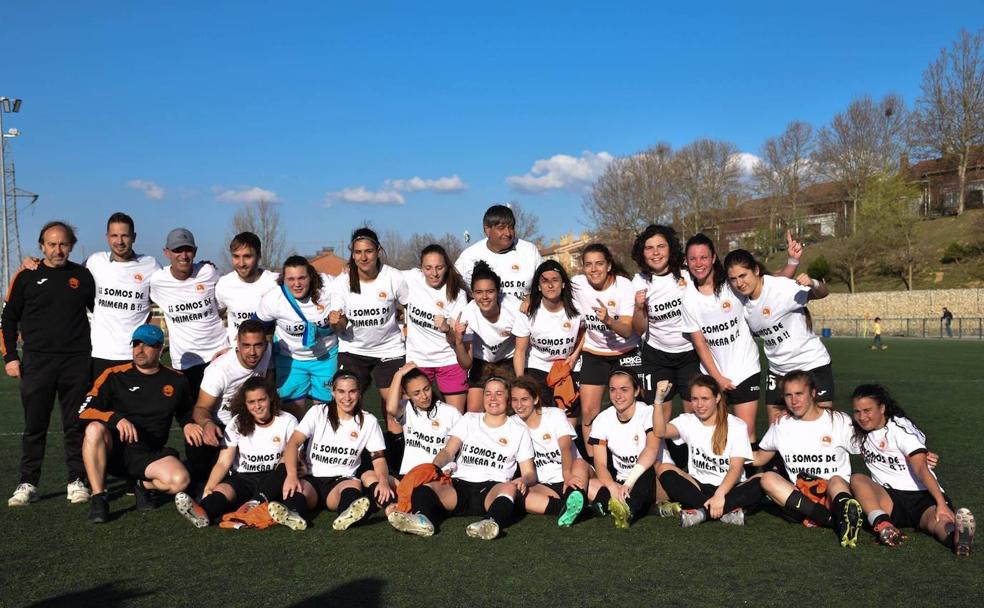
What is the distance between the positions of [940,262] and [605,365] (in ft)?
156

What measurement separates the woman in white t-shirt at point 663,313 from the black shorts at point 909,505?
67.0 inches

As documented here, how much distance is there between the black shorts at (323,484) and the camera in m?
5.61

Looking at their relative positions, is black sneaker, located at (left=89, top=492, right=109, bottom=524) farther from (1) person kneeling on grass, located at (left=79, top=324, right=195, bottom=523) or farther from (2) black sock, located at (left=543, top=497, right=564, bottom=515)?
(2) black sock, located at (left=543, top=497, right=564, bottom=515)

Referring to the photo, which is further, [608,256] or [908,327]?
[908,327]

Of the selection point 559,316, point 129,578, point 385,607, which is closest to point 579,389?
point 559,316

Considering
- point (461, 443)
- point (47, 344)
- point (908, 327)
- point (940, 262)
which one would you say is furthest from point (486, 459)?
point (940, 262)

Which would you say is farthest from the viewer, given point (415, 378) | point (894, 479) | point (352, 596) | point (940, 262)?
point (940, 262)

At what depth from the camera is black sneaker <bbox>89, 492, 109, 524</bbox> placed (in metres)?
5.33

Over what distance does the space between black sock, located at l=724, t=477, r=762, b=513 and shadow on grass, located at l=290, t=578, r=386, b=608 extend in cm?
246

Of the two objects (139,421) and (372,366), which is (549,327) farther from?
(139,421)

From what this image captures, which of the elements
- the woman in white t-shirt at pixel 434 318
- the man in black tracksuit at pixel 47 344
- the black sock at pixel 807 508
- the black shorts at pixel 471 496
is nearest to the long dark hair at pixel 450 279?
the woman in white t-shirt at pixel 434 318

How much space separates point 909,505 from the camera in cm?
482

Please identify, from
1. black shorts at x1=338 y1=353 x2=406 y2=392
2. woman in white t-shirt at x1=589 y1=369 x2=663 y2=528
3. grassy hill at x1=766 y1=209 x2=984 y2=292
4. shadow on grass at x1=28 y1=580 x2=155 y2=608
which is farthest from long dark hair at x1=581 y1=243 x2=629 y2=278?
grassy hill at x1=766 y1=209 x2=984 y2=292

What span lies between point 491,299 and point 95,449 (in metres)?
3.13
